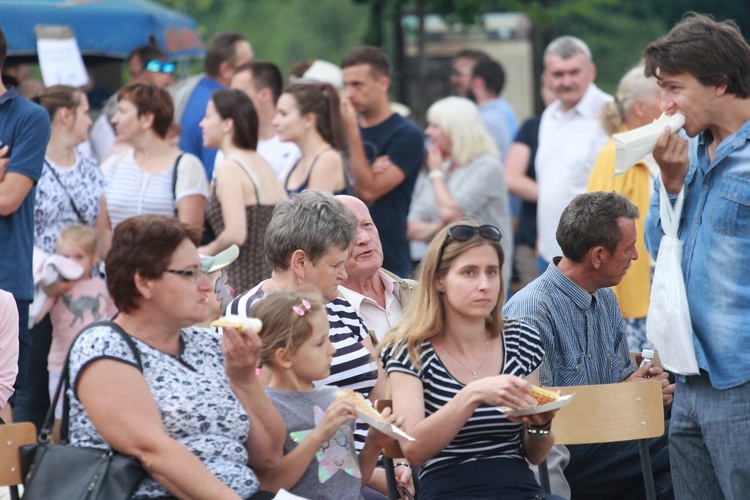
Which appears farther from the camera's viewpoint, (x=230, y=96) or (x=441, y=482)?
(x=230, y=96)

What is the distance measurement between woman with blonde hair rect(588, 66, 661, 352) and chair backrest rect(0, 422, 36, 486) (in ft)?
10.2

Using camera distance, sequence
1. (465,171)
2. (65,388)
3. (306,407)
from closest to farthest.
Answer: (65,388) < (306,407) < (465,171)

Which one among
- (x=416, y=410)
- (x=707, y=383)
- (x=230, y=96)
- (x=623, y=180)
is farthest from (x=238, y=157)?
(x=707, y=383)

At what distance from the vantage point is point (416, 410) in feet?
12.0

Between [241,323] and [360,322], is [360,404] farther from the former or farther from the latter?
[360,322]

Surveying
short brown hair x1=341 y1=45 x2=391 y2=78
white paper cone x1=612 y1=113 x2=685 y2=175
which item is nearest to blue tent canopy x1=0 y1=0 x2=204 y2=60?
short brown hair x1=341 y1=45 x2=391 y2=78

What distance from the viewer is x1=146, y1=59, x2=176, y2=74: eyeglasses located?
8.49m

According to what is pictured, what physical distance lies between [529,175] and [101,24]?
152 inches

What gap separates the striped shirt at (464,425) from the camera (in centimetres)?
372

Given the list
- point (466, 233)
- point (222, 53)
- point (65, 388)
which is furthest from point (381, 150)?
point (65, 388)

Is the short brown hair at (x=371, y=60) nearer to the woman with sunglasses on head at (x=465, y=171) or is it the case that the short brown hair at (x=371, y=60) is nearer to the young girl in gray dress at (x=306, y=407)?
the woman with sunglasses on head at (x=465, y=171)

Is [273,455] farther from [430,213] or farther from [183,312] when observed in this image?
[430,213]

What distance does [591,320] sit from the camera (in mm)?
4469

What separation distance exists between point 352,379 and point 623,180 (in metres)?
2.47
